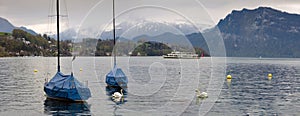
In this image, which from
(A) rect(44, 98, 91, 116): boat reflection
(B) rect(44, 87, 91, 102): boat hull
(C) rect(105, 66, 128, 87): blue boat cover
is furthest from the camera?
(C) rect(105, 66, 128, 87): blue boat cover

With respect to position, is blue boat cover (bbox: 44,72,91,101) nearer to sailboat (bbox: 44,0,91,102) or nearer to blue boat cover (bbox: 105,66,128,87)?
sailboat (bbox: 44,0,91,102)

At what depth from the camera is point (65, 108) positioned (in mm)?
41594

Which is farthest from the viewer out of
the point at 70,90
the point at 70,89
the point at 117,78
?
the point at 117,78

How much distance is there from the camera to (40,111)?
4003cm

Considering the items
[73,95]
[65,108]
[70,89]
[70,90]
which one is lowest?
[65,108]

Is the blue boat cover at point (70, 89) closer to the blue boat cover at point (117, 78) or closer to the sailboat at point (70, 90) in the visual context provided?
the sailboat at point (70, 90)

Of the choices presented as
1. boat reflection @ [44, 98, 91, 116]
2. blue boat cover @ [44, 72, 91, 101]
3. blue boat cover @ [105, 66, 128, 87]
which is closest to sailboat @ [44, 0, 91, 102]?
blue boat cover @ [44, 72, 91, 101]

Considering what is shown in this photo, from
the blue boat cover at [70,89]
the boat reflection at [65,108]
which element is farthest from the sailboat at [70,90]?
the boat reflection at [65,108]

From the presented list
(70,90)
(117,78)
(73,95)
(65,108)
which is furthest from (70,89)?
(117,78)

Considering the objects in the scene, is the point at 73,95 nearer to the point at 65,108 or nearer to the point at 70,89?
the point at 70,89

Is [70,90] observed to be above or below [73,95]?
above

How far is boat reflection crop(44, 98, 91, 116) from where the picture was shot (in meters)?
39.2

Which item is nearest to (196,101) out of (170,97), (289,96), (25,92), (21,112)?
(170,97)

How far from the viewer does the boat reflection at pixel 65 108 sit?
3925cm
